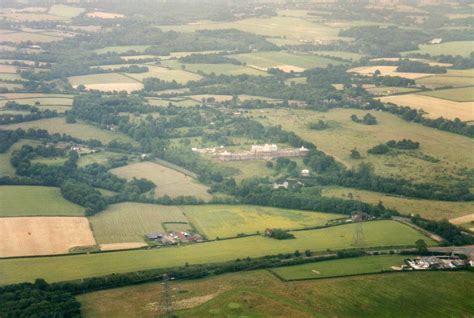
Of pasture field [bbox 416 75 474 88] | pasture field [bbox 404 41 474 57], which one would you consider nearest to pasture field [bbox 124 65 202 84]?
pasture field [bbox 416 75 474 88]

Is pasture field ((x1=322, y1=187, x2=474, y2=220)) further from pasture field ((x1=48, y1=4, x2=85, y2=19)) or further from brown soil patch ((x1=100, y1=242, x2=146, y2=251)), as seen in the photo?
pasture field ((x1=48, y1=4, x2=85, y2=19))

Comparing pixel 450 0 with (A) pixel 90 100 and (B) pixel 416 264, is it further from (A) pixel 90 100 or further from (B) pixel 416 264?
(B) pixel 416 264

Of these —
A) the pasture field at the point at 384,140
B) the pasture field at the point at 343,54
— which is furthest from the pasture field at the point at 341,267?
the pasture field at the point at 343,54

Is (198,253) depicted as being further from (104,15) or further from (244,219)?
(104,15)

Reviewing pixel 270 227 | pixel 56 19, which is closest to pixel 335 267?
pixel 270 227

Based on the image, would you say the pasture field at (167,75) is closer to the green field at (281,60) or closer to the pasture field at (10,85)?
the green field at (281,60)
